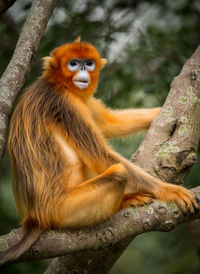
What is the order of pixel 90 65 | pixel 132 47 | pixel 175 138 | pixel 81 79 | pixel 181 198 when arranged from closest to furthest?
pixel 181 198
pixel 175 138
pixel 81 79
pixel 90 65
pixel 132 47

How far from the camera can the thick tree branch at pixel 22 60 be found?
2748 millimetres

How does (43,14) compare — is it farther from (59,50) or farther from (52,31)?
(52,31)

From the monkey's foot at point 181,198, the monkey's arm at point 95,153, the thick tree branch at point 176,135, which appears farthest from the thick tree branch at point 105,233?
the thick tree branch at point 176,135

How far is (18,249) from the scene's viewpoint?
2424 millimetres

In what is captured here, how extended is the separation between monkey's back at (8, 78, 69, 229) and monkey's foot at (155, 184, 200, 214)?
0.73 metres

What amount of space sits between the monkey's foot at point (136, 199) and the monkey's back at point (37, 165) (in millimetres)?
453

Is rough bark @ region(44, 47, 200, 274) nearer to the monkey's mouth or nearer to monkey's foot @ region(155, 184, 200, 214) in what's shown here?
monkey's foot @ region(155, 184, 200, 214)

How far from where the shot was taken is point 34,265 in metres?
3.82

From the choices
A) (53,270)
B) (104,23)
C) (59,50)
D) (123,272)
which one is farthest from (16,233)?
(123,272)

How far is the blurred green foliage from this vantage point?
4.37 meters

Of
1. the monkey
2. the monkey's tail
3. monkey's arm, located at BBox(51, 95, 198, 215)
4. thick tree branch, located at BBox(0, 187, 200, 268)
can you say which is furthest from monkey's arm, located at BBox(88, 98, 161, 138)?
the monkey's tail

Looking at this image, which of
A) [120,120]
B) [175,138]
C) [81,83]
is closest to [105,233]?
[175,138]

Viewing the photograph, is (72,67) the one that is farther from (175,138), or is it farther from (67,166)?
(175,138)

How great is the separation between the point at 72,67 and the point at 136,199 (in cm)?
121
